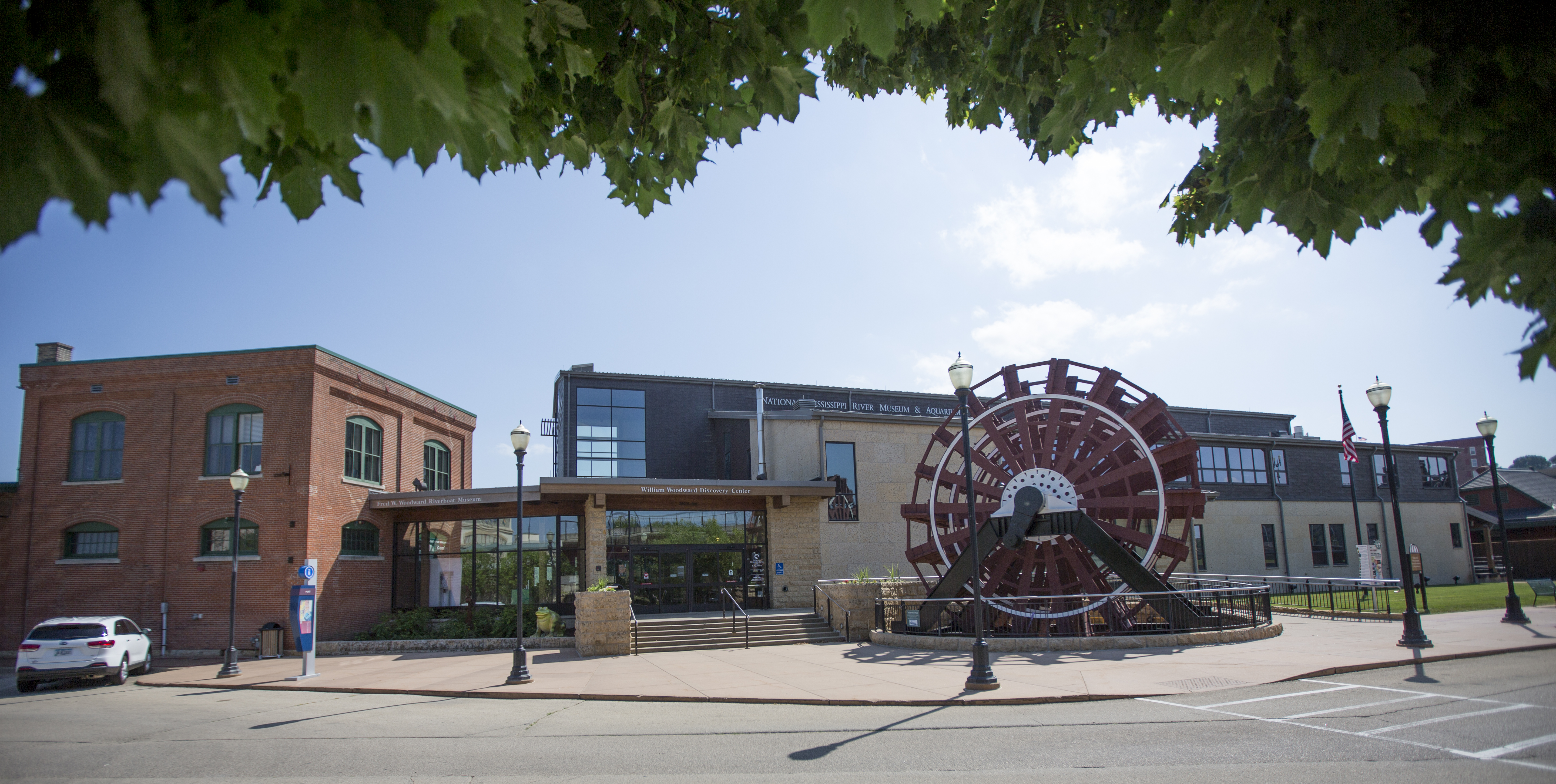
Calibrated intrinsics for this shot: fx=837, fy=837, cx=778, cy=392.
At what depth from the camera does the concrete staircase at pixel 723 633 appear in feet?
69.3

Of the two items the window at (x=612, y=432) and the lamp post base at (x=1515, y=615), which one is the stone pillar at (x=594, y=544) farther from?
the lamp post base at (x=1515, y=615)

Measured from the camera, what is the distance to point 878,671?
1499cm

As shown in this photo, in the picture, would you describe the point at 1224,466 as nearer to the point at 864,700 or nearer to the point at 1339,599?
the point at 1339,599

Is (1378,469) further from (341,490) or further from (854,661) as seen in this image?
(341,490)

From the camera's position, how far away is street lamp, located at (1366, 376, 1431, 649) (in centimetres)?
1409

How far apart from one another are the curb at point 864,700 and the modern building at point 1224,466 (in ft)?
54.9

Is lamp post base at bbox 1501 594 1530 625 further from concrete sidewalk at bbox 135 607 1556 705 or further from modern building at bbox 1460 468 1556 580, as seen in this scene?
modern building at bbox 1460 468 1556 580

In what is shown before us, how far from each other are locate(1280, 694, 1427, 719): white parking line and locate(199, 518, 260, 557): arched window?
83.2 ft

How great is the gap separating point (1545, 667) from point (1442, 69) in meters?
3.15

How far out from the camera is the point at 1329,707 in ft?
32.3

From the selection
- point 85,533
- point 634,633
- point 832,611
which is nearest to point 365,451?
point 85,533

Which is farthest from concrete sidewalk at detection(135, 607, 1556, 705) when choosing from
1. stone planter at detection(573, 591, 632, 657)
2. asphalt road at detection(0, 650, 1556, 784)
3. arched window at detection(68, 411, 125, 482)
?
arched window at detection(68, 411, 125, 482)

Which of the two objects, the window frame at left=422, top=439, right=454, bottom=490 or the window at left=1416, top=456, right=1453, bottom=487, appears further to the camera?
the window at left=1416, top=456, right=1453, bottom=487

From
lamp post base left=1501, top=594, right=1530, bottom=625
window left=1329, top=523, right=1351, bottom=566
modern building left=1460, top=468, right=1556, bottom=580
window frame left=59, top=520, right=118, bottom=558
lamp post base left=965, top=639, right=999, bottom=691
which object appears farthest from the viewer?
window left=1329, top=523, right=1351, bottom=566
